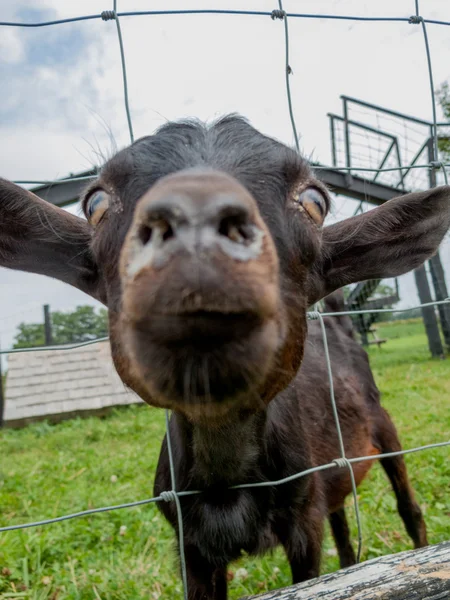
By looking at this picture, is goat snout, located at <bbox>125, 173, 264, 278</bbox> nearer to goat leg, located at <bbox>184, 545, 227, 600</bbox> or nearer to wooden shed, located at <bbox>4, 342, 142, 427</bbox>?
goat leg, located at <bbox>184, 545, 227, 600</bbox>

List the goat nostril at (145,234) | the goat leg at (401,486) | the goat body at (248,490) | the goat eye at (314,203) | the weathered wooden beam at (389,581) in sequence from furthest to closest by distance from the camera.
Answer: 1. the goat leg at (401,486)
2. the goat body at (248,490)
3. the goat eye at (314,203)
4. the weathered wooden beam at (389,581)
5. the goat nostril at (145,234)

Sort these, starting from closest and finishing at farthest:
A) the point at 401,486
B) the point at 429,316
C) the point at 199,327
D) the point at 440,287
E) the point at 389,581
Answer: the point at 199,327 < the point at 389,581 < the point at 401,486 < the point at 440,287 < the point at 429,316

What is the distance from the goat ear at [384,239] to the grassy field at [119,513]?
2.10 m

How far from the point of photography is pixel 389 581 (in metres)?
1.79

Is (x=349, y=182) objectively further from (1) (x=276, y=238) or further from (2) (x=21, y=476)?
(1) (x=276, y=238)

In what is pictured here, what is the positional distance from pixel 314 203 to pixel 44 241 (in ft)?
4.07

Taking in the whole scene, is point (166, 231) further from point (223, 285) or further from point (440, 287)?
point (440, 287)

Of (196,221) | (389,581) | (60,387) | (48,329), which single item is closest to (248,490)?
(389,581)

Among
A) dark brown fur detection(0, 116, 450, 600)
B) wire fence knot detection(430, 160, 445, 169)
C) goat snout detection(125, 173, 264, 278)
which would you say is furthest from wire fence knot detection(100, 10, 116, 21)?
wire fence knot detection(430, 160, 445, 169)

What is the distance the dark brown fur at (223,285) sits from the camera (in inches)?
48.6

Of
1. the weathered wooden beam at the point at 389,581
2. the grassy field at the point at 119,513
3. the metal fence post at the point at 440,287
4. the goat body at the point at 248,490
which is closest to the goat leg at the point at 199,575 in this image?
the goat body at the point at 248,490

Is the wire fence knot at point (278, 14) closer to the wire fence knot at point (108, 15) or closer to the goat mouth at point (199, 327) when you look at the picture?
the wire fence knot at point (108, 15)

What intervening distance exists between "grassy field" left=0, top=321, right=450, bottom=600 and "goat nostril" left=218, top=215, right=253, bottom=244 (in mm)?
2935

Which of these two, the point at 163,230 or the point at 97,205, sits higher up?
the point at 97,205
